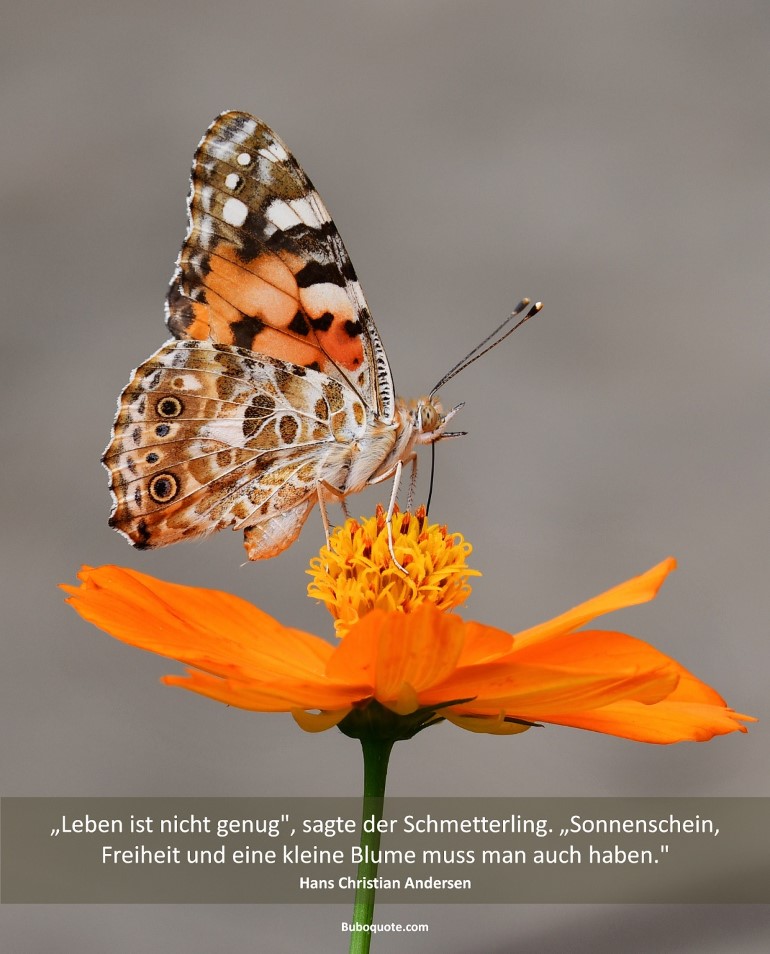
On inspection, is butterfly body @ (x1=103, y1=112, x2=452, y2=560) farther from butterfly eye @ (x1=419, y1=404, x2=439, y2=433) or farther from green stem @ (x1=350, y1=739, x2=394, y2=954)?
green stem @ (x1=350, y1=739, x2=394, y2=954)

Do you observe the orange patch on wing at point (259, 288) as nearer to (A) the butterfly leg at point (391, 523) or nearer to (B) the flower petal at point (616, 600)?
(A) the butterfly leg at point (391, 523)

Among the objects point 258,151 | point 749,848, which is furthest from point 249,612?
point 749,848

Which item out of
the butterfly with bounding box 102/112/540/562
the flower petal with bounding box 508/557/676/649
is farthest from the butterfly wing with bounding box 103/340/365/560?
the flower petal with bounding box 508/557/676/649

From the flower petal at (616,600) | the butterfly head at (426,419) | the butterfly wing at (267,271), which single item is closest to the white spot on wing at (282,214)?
the butterfly wing at (267,271)

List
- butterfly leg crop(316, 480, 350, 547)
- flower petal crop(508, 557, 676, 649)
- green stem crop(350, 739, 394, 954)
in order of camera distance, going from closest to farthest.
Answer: green stem crop(350, 739, 394, 954)
flower petal crop(508, 557, 676, 649)
butterfly leg crop(316, 480, 350, 547)

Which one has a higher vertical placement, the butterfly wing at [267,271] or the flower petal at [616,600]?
the butterfly wing at [267,271]

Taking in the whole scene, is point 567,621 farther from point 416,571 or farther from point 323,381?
point 323,381

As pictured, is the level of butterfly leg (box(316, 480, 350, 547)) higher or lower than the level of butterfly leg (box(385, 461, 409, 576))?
higher

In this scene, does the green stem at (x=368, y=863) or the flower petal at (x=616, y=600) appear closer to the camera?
the green stem at (x=368, y=863)
